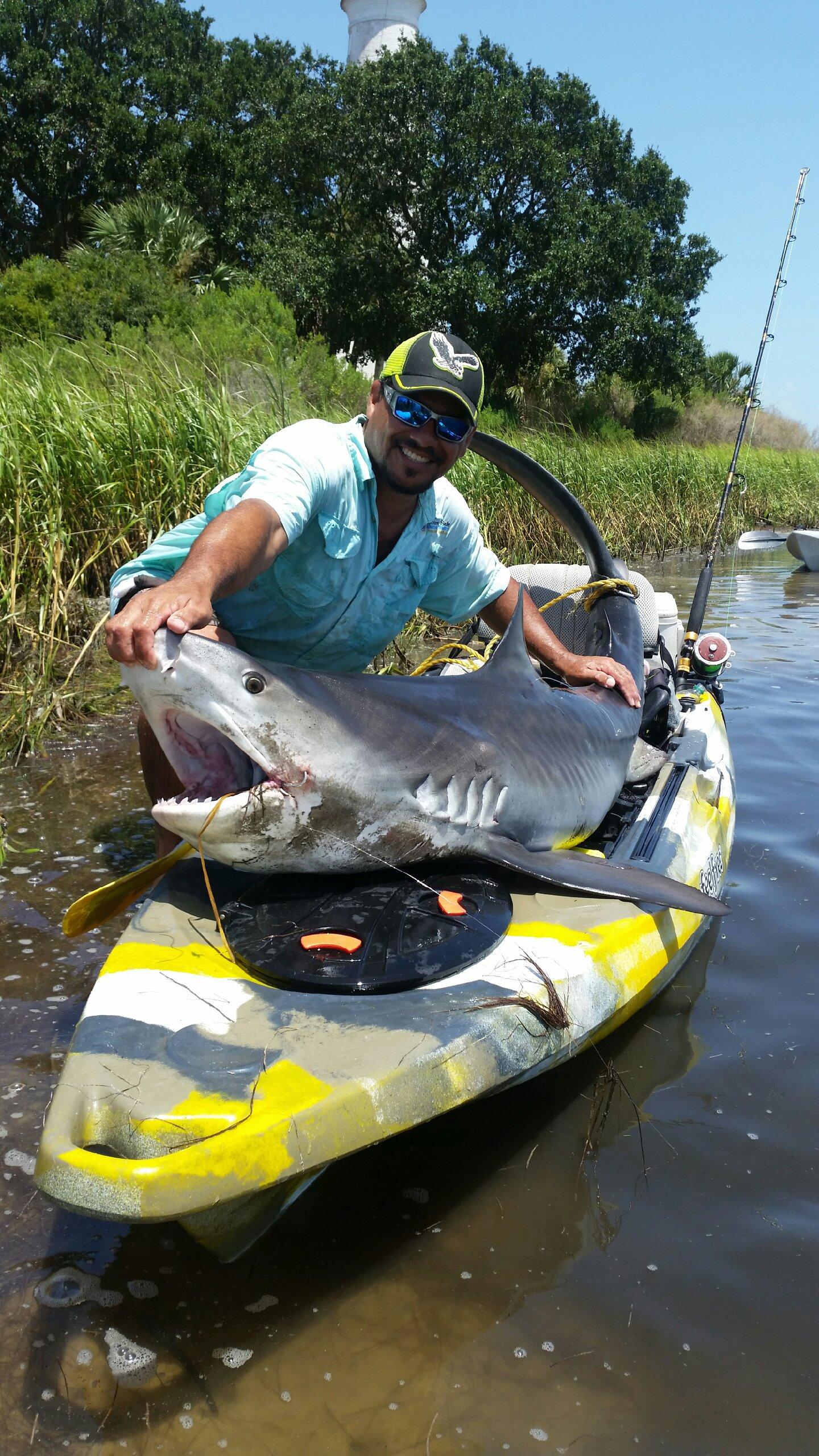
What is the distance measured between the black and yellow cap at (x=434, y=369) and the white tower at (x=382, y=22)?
30665 millimetres

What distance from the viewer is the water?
Answer: 1690mm

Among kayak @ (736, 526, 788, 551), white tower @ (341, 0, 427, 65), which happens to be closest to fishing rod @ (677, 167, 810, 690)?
kayak @ (736, 526, 788, 551)

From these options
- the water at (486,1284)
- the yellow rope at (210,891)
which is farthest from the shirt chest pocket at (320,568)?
the water at (486,1284)

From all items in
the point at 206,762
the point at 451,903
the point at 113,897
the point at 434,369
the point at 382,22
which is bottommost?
the point at 113,897

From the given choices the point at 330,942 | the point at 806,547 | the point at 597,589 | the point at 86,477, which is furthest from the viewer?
the point at 806,547

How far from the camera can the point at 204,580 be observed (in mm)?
2281

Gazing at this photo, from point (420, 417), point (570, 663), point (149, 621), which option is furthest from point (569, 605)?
point (149, 621)

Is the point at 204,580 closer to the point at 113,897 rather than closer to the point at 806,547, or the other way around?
the point at 113,897

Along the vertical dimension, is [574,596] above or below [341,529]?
below

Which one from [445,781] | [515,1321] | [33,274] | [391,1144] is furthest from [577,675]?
[33,274]

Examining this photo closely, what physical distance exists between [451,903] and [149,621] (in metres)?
1.01

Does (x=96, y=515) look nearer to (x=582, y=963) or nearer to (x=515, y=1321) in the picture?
(x=582, y=963)

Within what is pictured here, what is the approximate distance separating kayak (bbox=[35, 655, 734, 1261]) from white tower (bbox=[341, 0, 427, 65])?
32.0 m

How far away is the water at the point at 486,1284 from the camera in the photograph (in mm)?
1690
